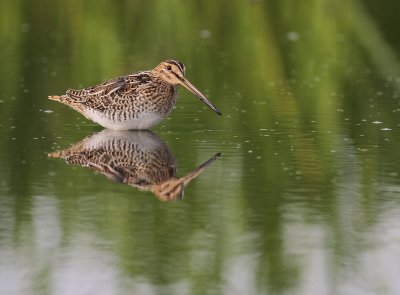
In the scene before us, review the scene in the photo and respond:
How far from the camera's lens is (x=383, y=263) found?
6.28 meters

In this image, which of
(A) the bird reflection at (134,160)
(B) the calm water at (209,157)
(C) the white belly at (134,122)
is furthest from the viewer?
(C) the white belly at (134,122)

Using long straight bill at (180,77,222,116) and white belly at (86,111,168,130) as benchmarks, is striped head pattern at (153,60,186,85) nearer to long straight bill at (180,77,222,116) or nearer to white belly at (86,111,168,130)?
long straight bill at (180,77,222,116)

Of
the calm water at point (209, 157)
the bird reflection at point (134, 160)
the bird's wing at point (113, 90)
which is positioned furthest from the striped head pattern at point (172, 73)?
the bird reflection at point (134, 160)

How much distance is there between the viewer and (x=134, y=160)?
8.92 metres

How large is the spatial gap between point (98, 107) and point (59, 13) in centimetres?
659

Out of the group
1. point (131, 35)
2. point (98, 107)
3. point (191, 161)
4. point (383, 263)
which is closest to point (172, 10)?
point (131, 35)

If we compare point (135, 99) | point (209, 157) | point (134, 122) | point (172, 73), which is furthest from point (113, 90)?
point (209, 157)

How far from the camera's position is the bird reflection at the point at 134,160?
8148mm

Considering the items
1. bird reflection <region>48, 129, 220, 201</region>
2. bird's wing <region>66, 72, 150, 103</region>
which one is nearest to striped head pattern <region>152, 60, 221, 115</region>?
bird's wing <region>66, 72, 150, 103</region>

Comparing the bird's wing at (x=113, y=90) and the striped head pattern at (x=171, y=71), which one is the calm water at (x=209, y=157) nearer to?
the bird's wing at (x=113, y=90)

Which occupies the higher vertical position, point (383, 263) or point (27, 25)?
point (27, 25)

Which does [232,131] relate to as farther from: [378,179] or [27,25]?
[27,25]

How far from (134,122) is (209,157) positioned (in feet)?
4.70

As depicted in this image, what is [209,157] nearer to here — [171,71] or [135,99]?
[135,99]
